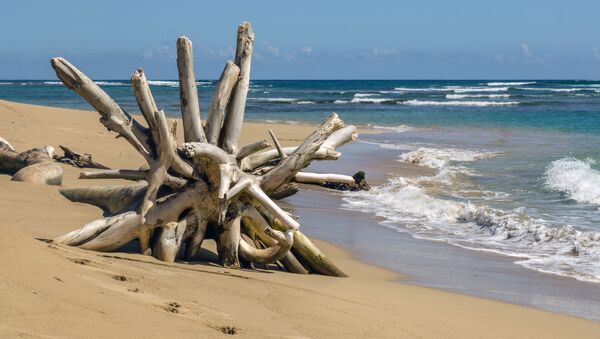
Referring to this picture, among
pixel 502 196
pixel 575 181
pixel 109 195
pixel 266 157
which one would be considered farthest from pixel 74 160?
pixel 575 181

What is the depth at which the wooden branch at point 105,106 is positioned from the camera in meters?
6.36

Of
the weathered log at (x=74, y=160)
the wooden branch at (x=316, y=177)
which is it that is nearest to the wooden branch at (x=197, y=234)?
the wooden branch at (x=316, y=177)

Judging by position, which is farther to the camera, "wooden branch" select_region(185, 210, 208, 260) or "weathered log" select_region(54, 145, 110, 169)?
"weathered log" select_region(54, 145, 110, 169)

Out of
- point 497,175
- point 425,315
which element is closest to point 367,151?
point 497,175

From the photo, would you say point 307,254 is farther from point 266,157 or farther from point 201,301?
point 201,301

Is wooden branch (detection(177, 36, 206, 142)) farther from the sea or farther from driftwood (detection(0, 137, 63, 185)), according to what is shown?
the sea

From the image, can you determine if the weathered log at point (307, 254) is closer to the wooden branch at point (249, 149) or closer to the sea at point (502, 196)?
the wooden branch at point (249, 149)

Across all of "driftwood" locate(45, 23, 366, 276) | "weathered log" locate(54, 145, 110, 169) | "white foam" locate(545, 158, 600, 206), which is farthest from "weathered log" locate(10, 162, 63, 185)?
"white foam" locate(545, 158, 600, 206)

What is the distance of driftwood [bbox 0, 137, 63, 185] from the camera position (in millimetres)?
9078

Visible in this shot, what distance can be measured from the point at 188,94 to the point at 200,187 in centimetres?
87

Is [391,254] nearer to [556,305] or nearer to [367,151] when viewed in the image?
[556,305]

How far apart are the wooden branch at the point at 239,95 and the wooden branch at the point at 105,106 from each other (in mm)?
687

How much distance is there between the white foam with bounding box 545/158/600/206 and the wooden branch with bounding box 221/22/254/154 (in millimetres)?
6728

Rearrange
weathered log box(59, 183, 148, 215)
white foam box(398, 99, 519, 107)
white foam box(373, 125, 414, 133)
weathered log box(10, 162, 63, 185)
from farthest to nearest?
1. white foam box(398, 99, 519, 107)
2. white foam box(373, 125, 414, 133)
3. weathered log box(10, 162, 63, 185)
4. weathered log box(59, 183, 148, 215)
